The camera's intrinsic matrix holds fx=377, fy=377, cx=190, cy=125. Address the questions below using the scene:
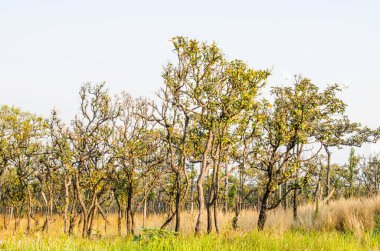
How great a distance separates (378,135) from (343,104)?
50.9 feet

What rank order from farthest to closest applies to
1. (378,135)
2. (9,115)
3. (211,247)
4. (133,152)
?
(378,135) → (9,115) → (133,152) → (211,247)

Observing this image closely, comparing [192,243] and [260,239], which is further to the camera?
[260,239]

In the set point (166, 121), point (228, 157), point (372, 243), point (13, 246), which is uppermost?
point (166, 121)

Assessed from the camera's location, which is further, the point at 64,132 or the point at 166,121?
the point at 64,132

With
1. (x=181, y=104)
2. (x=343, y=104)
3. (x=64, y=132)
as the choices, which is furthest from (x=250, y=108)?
(x=64, y=132)

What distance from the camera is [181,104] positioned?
47.8ft

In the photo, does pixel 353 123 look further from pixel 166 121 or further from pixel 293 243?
pixel 293 243

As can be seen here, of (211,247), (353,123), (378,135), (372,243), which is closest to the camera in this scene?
(211,247)

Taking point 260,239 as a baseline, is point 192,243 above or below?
above

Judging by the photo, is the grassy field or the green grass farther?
the grassy field

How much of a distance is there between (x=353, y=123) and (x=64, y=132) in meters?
19.5

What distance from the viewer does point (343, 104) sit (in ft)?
53.2

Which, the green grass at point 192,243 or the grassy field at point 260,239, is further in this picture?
the grassy field at point 260,239

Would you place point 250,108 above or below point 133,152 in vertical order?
above
